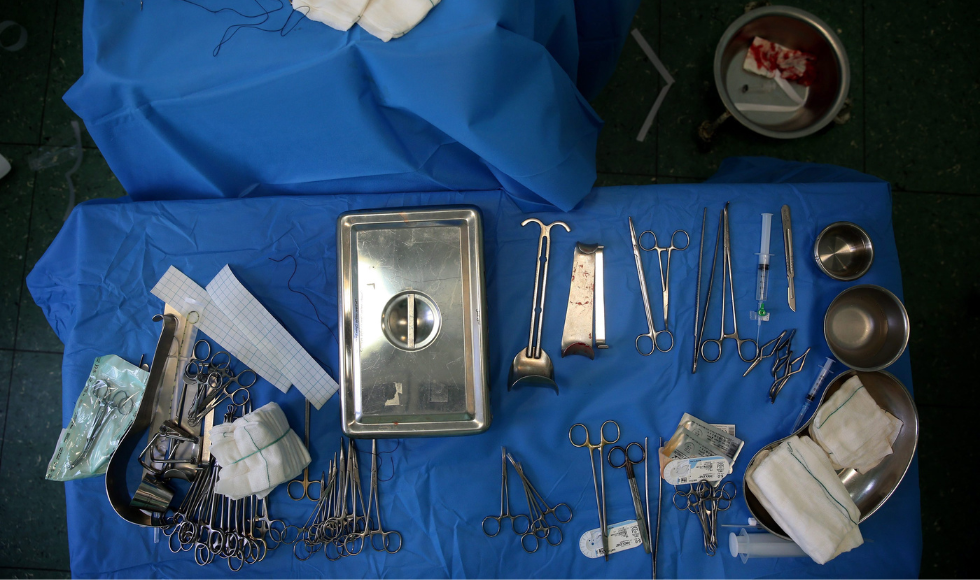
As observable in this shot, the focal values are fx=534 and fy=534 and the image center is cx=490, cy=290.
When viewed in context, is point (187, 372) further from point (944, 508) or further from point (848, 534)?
point (944, 508)

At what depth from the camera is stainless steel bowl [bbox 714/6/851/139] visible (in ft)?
6.64

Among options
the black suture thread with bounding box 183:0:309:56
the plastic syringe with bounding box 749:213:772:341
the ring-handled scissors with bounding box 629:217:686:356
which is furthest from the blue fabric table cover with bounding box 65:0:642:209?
the plastic syringe with bounding box 749:213:772:341

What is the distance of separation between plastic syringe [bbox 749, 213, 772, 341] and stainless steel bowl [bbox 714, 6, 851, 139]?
0.62 m

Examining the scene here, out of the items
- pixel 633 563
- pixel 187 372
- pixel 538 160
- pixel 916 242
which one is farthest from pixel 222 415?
pixel 916 242

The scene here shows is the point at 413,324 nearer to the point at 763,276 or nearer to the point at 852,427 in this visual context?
the point at 763,276

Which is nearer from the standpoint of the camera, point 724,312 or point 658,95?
point 724,312

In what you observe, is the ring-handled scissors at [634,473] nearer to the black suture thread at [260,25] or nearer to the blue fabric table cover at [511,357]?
the blue fabric table cover at [511,357]

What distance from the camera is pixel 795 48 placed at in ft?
7.25

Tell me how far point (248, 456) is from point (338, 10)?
45.9 inches

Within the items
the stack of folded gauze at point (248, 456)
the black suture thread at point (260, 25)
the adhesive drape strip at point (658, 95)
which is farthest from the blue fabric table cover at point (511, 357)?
the adhesive drape strip at point (658, 95)

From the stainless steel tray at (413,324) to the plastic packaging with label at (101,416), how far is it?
0.69 meters

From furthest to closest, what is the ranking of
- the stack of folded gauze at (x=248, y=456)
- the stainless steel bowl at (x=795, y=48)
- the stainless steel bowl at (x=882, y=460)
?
the stainless steel bowl at (x=795, y=48) → the stainless steel bowl at (x=882, y=460) → the stack of folded gauze at (x=248, y=456)

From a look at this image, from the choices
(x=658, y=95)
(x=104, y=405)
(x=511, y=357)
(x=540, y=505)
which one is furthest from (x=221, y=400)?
(x=658, y=95)

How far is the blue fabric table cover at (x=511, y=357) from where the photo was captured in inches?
62.2
